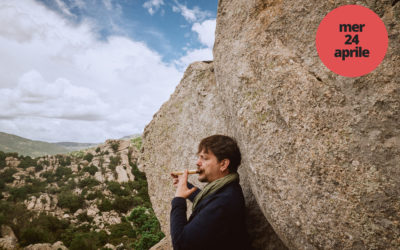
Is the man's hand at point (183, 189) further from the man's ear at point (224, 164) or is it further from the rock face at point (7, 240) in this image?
the rock face at point (7, 240)

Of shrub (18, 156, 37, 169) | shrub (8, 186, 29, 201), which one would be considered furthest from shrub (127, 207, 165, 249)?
shrub (18, 156, 37, 169)

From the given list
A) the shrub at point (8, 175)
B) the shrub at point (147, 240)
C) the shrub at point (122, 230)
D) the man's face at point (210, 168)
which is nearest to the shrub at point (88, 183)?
the shrub at point (122, 230)

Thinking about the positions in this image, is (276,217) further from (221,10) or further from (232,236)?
(221,10)

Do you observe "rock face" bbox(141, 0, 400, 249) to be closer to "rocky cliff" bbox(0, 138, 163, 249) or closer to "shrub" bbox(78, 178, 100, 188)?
"rocky cliff" bbox(0, 138, 163, 249)

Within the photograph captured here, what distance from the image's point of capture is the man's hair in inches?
120

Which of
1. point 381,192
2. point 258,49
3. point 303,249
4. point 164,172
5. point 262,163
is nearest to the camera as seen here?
point 381,192

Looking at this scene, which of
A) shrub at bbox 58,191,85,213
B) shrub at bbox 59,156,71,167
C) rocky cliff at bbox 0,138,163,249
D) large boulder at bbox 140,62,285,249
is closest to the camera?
large boulder at bbox 140,62,285,249

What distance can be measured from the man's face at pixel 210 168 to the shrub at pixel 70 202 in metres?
56.3

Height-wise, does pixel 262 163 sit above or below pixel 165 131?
below

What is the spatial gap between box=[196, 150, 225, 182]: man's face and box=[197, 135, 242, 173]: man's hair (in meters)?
0.06

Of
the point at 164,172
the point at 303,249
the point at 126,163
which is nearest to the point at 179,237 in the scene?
the point at 303,249

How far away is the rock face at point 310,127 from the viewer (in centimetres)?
197

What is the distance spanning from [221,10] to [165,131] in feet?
10.4

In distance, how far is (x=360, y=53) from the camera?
2.33 m
